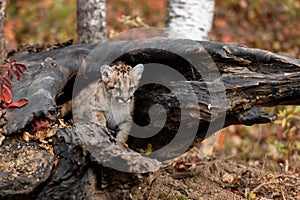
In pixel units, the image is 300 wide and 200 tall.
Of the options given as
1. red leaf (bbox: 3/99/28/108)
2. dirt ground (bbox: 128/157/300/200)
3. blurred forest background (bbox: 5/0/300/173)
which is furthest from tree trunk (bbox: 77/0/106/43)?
blurred forest background (bbox: 5/0/300/173)

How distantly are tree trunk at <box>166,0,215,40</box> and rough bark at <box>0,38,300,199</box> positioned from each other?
7.08ft

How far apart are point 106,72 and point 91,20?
169cm

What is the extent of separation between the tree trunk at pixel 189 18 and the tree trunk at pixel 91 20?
1083 millimetres

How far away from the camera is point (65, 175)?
11.0 ft

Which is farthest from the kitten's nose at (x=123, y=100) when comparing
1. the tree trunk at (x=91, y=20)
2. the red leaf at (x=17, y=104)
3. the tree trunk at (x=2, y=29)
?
the tree trunk at (x=91, y=20)

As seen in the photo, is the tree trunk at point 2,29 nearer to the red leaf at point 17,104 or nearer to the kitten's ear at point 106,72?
the kitten's ear at point 106,72

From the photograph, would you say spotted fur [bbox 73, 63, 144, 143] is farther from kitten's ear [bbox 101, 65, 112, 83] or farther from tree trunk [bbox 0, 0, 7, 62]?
tree trunk [bbox 0, 0, 7, 62]

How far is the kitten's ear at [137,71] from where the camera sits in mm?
4449

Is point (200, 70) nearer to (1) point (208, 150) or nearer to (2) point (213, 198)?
(2) point (213, 198)

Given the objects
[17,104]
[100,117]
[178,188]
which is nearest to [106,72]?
[100,117]

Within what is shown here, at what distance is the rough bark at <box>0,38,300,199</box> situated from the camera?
131 inches

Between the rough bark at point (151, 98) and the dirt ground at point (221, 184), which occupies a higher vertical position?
the rough bark at point (151, 98)

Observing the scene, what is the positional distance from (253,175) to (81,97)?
2.04 meters

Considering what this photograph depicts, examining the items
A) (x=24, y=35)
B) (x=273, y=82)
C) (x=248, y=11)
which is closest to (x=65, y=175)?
(x=273, y=82)
